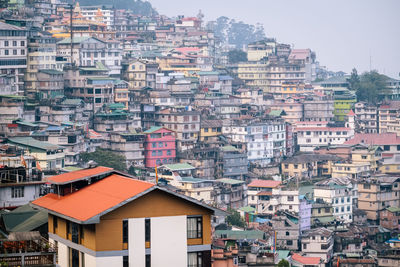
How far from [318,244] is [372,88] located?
5733cm

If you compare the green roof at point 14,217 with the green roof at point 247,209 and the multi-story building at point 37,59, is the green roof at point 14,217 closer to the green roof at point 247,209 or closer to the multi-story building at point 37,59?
the green roof at point 247,209

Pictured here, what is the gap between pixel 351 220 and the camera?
78.9 m

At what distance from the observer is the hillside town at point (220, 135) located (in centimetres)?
6544

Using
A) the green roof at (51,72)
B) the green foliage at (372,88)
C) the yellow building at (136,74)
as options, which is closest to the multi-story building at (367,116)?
the green foliage at (372,88)

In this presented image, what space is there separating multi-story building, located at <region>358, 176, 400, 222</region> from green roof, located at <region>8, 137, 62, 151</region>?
28.3 m

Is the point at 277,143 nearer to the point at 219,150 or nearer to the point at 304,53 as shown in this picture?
the point at 219,150

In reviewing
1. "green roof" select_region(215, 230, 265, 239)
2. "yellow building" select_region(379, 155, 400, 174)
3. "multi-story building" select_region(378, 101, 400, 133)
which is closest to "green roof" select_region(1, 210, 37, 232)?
"green roof" select_region(215, 230, 265, 239)

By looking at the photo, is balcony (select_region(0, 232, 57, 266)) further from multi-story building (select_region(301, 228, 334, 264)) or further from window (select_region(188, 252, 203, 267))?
multi-story building (select_region(301, 228, 334, 264))

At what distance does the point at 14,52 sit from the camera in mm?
78938

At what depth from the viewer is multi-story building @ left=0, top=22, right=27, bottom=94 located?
3054 inches

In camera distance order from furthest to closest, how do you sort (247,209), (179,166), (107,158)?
(179,166), (107,158), (247,209)

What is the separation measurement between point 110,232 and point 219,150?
63151mm

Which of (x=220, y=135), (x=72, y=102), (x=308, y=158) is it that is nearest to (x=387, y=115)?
(x=308, y=158)

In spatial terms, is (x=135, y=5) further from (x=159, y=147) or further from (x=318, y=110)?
(x=159, y=147)
